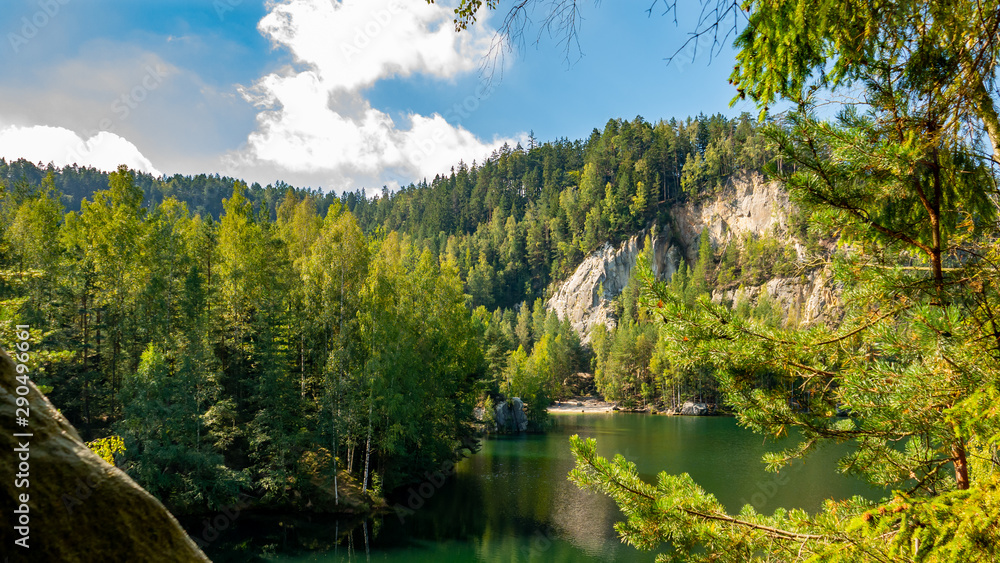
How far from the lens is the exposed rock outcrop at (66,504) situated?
1.21 m

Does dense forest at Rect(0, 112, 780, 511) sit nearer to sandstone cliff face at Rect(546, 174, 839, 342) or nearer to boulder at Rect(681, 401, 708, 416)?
boulder at Rect(681, 401, 708, 416)

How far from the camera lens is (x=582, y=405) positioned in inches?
2608

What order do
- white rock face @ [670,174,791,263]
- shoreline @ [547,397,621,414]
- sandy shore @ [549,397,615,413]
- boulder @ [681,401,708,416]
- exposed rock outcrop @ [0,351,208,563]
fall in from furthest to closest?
white rock face @ [670,174,791,263] < sandy shore @ [549,397,615,413] < shoreline @ [547,397,621,414] < boulder @ [681,401,708,416] < exposed rock outcrop @ [0,351,208,563]

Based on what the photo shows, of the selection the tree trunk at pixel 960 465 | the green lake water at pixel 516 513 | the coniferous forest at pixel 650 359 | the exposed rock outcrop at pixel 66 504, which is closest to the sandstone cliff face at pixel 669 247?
the coniferous forest at pixel 650 359

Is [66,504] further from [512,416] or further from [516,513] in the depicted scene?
[512,416]

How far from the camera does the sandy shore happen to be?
6301cm

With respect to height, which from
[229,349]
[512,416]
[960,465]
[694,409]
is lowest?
[694,409]

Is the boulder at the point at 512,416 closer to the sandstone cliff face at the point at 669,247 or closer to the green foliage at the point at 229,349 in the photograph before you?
the green foliage at the point at 229,349

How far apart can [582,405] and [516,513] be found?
49232mm

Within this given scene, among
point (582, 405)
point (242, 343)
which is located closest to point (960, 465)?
point (242, 343)

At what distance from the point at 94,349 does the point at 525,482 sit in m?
19.7

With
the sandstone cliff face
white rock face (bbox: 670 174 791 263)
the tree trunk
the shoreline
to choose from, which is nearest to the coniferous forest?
the tree trunk

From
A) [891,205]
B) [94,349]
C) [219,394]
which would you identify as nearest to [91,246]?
[94,349]

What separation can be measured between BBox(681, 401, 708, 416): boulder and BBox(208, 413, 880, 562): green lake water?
958 inches
